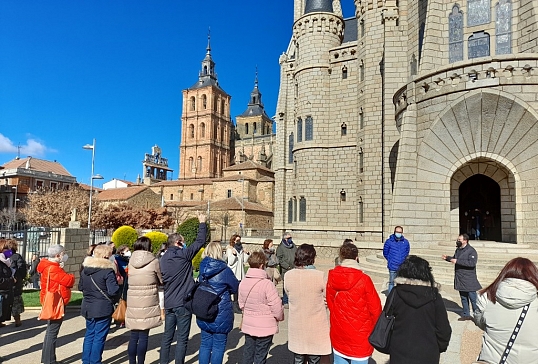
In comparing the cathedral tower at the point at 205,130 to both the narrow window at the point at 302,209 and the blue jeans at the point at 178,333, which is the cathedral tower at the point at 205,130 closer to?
the narrow window at the point at 302,209

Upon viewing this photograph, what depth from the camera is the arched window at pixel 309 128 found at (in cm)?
2475

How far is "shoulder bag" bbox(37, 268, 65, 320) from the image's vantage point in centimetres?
522

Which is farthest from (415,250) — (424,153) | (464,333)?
(464,333)

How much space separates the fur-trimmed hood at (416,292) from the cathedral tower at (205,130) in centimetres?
6612

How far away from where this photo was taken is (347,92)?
24219 millimetres

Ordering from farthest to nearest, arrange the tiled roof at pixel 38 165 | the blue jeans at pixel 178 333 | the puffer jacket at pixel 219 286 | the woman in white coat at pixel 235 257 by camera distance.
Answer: the tiled roof at pixel 38 165, the woman in white coat at pixel 235 257, the blue jeans at pixel 178 333, the puffer jacket at pixel 219 286

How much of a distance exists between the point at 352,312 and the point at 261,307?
3.75 ft

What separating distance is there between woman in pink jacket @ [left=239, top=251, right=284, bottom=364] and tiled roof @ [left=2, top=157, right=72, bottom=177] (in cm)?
7035

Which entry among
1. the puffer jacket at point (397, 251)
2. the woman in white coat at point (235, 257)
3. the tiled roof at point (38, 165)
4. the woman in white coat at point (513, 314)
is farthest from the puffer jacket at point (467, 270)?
the tiled roof at point (38, 165)

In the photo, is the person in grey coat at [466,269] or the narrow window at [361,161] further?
the narrow window at [361,161]

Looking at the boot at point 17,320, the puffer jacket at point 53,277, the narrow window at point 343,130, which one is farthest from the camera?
the narrow window at point 343,130

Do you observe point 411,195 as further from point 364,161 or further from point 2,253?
point 2,253

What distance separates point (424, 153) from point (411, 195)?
181 cm

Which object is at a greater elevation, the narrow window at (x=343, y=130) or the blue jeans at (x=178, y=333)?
the narrow window at (x=343, y=130)
